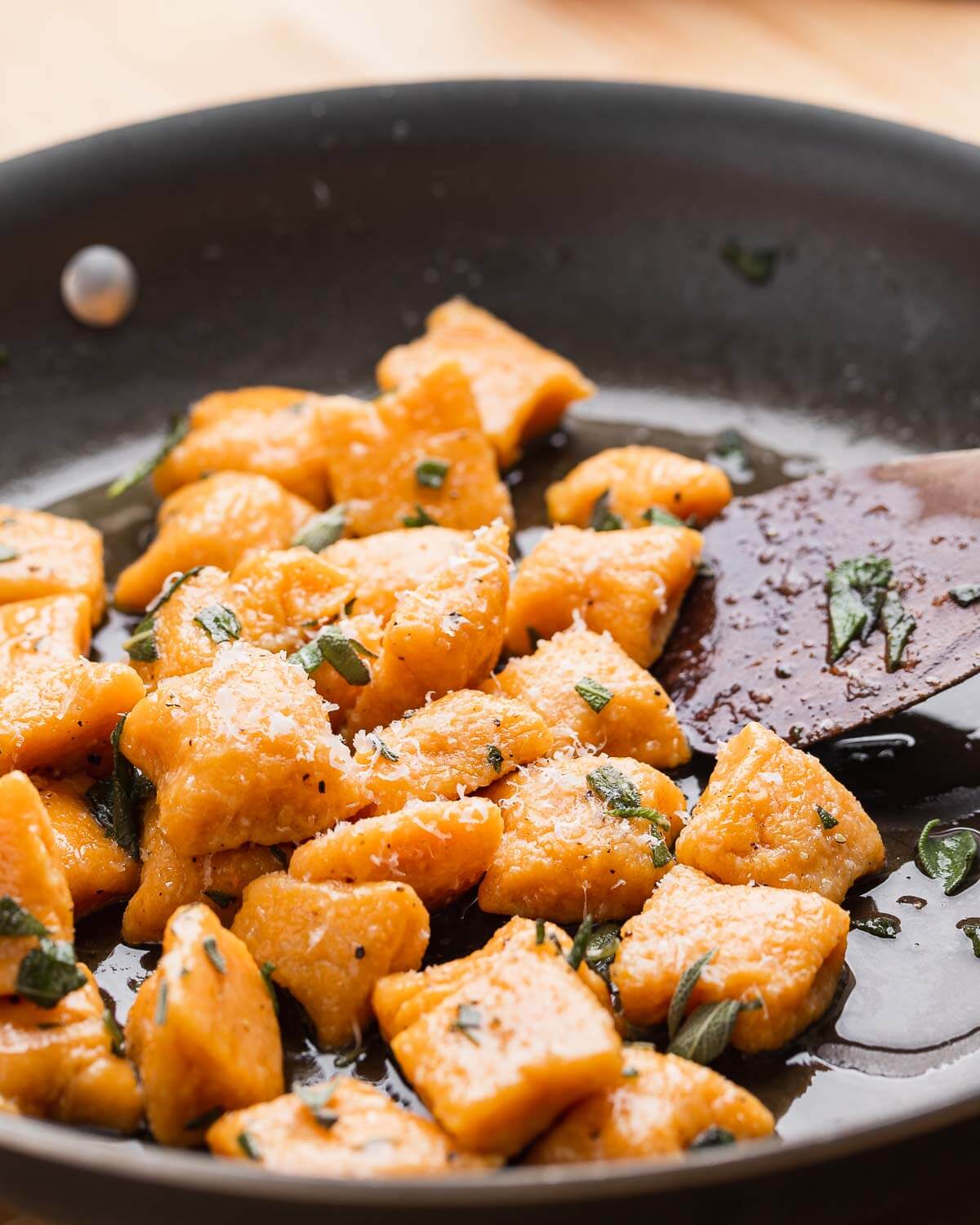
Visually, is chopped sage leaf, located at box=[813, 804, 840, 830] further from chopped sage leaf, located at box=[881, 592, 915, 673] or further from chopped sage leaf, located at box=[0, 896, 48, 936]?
chopped sage leaf, located at box=[0, 896, 48, 936]

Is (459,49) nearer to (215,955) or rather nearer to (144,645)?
(144,645)

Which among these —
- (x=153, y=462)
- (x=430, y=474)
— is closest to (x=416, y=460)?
(x=430, y=474)

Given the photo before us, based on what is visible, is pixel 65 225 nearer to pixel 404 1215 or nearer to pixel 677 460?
pixel 677 460

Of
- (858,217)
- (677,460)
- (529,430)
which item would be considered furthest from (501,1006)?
(858,217)

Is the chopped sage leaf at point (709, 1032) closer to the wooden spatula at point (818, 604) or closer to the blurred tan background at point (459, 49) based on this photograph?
the wooden spatula at point (818, 604)

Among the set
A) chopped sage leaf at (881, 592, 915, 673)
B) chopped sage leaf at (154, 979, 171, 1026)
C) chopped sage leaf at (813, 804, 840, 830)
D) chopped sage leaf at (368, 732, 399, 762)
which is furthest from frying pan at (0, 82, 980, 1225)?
chopped sage leaf at (154, 979, 171, 1026)

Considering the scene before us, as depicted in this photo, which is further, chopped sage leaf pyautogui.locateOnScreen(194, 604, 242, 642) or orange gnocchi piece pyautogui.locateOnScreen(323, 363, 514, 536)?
orange gnocchi piece pyautogui.locateOnScreen(323, 363, 514, 536)

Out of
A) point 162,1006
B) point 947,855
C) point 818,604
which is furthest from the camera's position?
point 818,604
